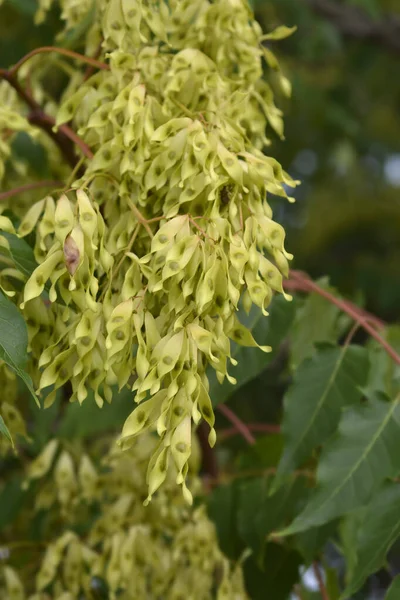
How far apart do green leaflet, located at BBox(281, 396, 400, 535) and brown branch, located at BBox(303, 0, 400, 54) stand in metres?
2.90

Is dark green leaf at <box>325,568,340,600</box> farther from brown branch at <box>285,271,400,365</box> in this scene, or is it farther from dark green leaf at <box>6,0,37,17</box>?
dark green leaf at <box>6,0,37,17</box>

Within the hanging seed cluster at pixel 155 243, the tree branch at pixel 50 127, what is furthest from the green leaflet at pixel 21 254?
the tree branch at pixel 50 127

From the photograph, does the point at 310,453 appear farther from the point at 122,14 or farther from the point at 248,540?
the point at 122,14

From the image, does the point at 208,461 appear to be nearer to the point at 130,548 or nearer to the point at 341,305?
the point at 130,548

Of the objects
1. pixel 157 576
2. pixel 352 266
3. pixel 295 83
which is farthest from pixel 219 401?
pixel 352 266

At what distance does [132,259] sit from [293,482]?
0.79 metres

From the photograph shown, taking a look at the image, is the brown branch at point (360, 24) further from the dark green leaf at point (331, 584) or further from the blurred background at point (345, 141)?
the dark green leaf at point (331, 584)

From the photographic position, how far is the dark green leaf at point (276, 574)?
6.21ft

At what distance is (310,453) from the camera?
169 cm

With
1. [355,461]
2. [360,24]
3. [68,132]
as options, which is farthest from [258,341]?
[360,24]

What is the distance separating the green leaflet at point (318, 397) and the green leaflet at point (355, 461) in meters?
0.06

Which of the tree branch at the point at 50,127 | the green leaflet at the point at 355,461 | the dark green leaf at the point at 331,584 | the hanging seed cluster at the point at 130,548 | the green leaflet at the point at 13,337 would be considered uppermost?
the green leaflet at the point at 13,337

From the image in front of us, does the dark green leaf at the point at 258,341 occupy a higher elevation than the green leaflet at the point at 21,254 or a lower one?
lower

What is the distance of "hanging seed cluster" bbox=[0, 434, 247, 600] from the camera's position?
1847 mm
